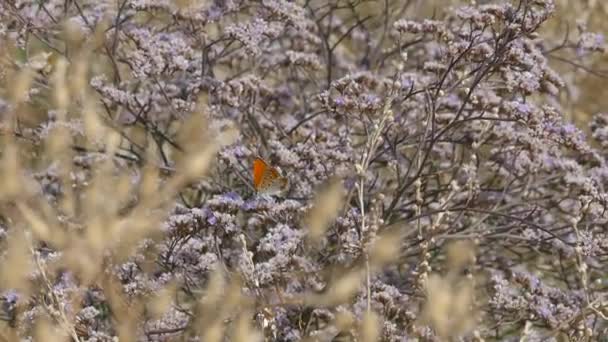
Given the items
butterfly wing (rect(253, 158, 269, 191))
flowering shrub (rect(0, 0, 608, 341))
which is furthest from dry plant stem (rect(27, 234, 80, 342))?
butterfly wing (rect(253, 158, 269, 191))

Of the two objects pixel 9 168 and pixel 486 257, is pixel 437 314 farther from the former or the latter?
pixel 486 257

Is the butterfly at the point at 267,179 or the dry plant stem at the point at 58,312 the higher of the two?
the butterfly at the point at 267,179

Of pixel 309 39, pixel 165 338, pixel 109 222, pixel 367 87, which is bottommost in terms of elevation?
pixel 109 222

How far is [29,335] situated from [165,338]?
1.48ft

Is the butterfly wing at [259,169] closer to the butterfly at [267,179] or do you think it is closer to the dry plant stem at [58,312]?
the butterfly at [267,179]

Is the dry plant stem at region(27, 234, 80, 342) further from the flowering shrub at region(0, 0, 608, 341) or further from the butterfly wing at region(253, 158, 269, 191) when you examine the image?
the butterfly wing at region(253, 158, 269, 191)

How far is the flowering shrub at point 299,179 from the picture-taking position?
260 cm

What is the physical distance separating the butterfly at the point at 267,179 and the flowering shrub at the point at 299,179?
1.9 inches

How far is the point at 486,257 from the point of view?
4277 millimetres

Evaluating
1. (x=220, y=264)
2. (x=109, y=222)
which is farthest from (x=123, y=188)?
(x=220, y=264)

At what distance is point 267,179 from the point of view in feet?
10.1

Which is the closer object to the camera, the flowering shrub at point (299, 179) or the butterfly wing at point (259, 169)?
the flowering shrub at point (299, 179)

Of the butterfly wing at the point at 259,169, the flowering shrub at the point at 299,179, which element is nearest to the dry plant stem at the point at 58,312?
the flowering shrub at the point at 299,179

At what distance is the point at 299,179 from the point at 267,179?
0.48 metres
